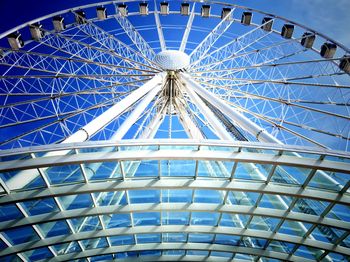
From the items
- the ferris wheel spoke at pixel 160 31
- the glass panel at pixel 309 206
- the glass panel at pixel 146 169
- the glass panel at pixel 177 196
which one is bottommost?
the glass panel at pixel 309 206

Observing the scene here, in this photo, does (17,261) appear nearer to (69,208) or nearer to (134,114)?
(69,208)

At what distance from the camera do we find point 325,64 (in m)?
21.3

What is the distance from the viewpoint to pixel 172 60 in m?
22.0

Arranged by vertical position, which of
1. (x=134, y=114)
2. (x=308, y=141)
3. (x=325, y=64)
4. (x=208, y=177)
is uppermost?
(x=325, y=64)

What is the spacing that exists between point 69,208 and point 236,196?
10.6 m

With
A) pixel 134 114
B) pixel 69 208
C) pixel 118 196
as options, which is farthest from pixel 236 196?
pixel 69 208

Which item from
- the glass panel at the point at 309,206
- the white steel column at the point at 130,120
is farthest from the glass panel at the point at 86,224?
the glass panel at the point at 309,206

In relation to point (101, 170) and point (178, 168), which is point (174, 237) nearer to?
point (178, 168)

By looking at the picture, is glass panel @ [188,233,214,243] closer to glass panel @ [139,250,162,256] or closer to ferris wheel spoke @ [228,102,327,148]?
glass panel @ [139,250,162,256]

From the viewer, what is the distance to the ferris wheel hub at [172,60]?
21969 mm

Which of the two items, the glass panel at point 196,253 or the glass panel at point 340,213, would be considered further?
the glass panel at point 196,253

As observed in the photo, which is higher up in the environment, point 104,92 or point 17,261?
point 104,92

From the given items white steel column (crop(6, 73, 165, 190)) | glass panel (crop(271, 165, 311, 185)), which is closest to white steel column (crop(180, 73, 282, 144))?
glass panel (crop(271, 165, 311, 185))

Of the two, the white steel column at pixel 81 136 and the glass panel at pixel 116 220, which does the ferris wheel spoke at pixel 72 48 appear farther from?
the glass panel at pixel 116 220
